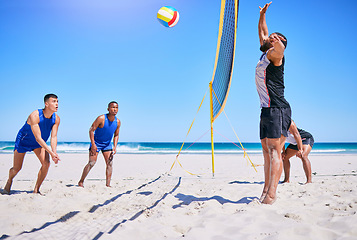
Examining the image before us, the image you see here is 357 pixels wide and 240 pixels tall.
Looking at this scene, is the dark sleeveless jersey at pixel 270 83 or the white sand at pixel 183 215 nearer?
the white sand at pixel 183 215

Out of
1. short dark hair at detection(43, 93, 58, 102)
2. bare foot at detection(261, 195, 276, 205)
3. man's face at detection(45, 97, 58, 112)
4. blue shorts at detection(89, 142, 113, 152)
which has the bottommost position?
bare foot at detection(261, 195, 276, 205)

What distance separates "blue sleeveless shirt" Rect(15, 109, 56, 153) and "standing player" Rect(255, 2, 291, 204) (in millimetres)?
2488

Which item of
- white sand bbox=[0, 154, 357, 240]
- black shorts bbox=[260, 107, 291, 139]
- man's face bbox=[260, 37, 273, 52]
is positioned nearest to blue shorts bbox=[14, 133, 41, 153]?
white sand bbox=[0, 154, 357, 240]

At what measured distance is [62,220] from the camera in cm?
210

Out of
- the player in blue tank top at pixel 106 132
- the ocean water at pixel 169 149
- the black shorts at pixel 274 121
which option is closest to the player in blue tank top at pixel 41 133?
the player in blue tank top at pixel 106 132

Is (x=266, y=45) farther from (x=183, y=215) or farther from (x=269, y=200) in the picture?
(x=183, y=215)

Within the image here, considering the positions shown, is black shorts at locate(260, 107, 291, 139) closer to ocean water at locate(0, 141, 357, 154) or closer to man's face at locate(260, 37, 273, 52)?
man's face at locate(260, 37, 273, 52)

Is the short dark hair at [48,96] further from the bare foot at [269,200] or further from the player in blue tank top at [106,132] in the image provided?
the bare foot at [269,200]

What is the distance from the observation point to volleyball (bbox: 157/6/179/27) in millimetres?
4730

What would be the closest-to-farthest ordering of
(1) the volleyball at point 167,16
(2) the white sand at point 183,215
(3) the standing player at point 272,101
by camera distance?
(2) the white sand at point 183,215
(3) the standing player at point 272,101
(1) the volleyball at point 167,16

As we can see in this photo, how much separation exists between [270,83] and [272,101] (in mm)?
171

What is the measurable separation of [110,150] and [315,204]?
9.52ft

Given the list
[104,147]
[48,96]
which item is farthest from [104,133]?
[48,96]

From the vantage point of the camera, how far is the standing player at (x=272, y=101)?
219cm
